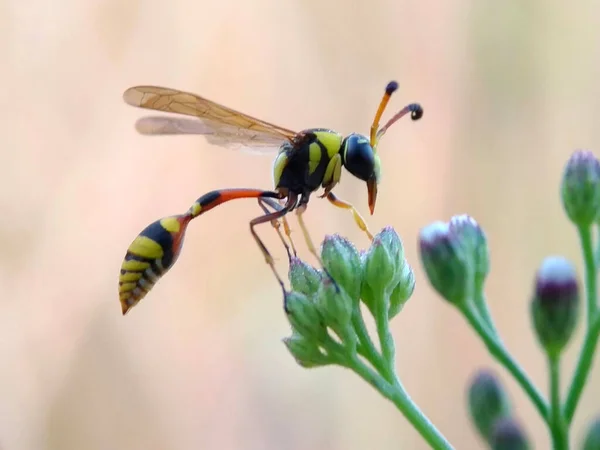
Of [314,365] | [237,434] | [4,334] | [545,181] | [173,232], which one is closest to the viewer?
[314,365]

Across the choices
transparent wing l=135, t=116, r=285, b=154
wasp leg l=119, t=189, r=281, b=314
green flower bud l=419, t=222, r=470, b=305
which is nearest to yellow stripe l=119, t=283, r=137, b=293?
wasp leg l=119, t=189, r=281, b=314

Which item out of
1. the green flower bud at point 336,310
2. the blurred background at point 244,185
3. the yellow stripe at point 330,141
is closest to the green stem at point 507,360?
the green flower bud at point 336,310

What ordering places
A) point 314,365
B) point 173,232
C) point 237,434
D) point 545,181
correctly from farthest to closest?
point 545,181 < point 237,434 < point 173,232 < point 314,365

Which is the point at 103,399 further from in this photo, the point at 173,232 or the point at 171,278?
the point at 173,232

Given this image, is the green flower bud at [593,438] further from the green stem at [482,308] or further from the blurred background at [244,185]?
the blurred background at [244,185]

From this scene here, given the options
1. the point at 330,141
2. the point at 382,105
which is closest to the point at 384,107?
the point at 382,105

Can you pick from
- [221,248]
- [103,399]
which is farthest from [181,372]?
[221,248]
